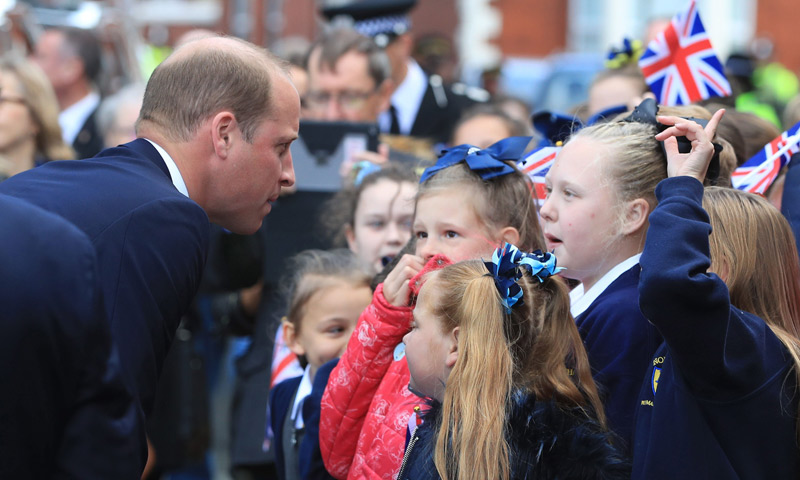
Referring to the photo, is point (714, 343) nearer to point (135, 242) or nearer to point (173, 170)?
point (135, 242)

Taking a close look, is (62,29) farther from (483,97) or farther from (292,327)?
(292,327)

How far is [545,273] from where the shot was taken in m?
2.68

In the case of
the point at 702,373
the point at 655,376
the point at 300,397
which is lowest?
the point at 300,397

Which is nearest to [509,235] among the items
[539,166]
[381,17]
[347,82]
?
[539,166]

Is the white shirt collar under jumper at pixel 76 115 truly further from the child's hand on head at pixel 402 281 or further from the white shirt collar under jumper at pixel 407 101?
the child's hand on head at pixel 402 281

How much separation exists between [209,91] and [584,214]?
114 centimetres

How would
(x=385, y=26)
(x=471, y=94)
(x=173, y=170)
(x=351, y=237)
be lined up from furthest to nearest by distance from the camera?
(x=471, y=94)
(x=385, y=26)
(x=351, y=237)
(x=173, y=170)

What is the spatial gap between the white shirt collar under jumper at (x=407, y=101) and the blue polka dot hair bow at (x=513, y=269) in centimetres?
384

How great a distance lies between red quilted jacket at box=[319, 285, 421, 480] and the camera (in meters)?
2.92

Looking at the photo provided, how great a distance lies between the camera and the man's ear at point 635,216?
2.95 meters

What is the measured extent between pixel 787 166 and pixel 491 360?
1.57m

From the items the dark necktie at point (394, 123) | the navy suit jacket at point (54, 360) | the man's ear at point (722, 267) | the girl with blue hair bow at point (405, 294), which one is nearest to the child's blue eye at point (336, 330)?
the girl with blue hair bow at point (405, 294)

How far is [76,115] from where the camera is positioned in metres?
7.50

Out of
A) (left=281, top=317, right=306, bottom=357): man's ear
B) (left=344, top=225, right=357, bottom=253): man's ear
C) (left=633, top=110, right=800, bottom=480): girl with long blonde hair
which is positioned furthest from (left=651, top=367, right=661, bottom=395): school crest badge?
(left=344, top=225, right=357, bottom=253): man's ear
